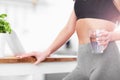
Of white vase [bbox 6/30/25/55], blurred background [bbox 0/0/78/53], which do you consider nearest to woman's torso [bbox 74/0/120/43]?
white vase [bbox 6/30/25/55]

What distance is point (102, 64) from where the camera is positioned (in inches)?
50.6

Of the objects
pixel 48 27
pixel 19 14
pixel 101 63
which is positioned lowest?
pixel 48 27

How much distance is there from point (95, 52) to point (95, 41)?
5 centimetres

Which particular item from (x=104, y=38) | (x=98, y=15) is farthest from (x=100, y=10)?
(x=104, y=38)

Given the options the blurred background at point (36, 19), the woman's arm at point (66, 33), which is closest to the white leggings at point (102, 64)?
the woman's arm at point (66, 33)

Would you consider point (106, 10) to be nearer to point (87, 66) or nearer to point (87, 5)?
point (87, 5)

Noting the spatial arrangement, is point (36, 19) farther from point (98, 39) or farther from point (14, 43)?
point (98, 39)

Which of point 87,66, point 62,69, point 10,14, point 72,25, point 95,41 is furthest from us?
point 10,14

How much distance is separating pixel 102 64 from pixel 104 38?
136 mm

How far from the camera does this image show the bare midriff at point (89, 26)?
4.33ft

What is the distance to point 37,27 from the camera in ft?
8.82

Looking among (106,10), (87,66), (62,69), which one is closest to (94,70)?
(87,66)

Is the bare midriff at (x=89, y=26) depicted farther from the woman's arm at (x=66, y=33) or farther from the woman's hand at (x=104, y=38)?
the woman's arm at (x=66, y=33)

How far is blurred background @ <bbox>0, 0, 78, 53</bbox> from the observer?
2540 mm
